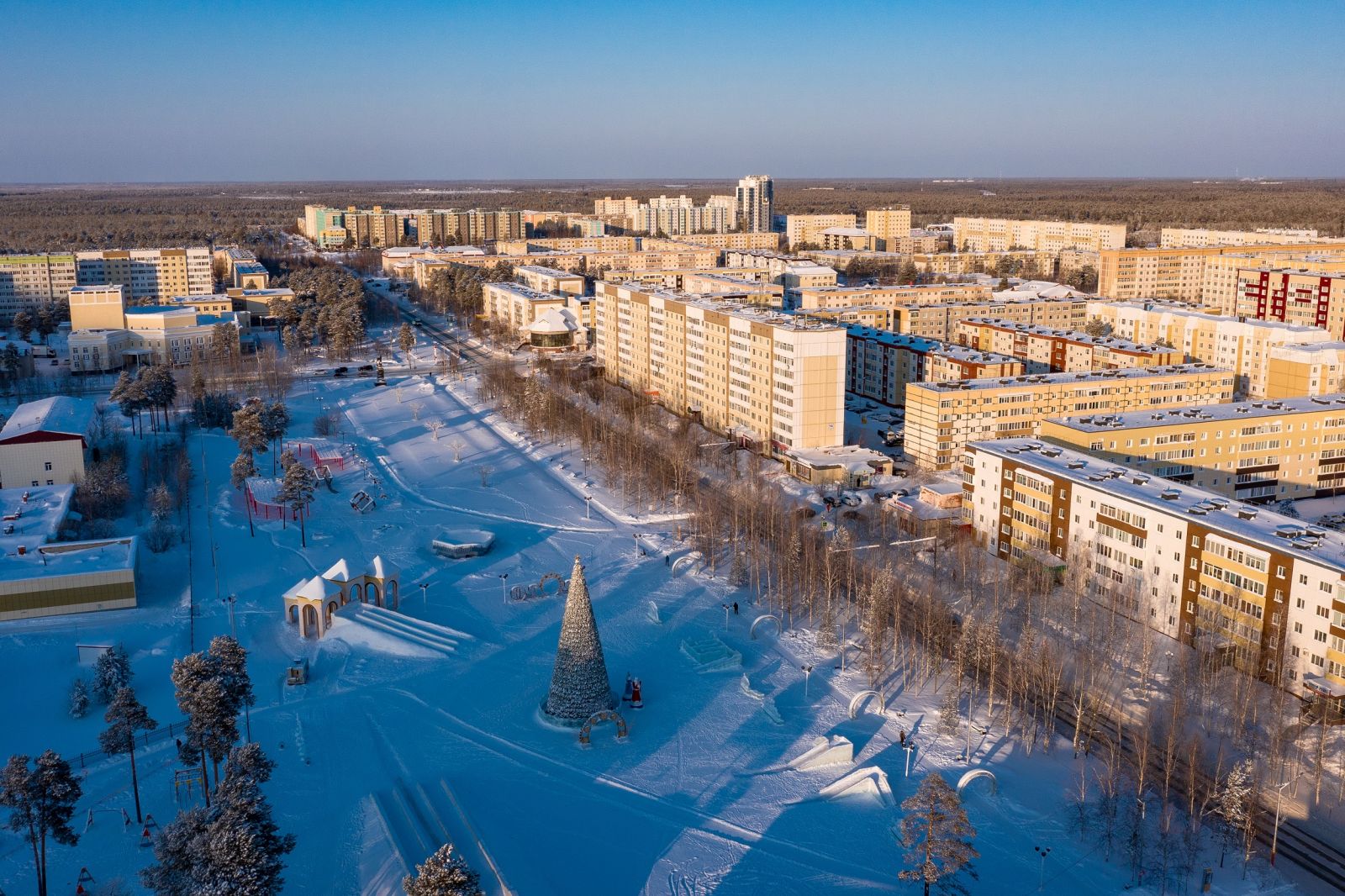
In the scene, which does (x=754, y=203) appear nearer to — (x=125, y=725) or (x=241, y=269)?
(x=241, y=269)

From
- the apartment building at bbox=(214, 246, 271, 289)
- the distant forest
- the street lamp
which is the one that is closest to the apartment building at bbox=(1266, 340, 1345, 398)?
the street lamp

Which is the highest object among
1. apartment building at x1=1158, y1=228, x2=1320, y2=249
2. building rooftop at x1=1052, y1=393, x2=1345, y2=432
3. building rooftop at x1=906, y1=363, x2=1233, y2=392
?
apartment building at x1=1158, y1=228, x2=1320, y2=249

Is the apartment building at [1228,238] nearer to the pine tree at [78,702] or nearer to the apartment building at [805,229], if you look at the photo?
the apartment building at [805,229]

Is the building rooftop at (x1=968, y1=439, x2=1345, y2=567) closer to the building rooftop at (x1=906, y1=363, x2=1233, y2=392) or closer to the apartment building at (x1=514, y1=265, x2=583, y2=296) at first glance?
the building rooftop at (x1=906, y1=363, x2=1233, y2=392)

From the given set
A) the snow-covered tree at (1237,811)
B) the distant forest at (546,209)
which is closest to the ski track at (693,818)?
the snow-covered tree at (1237,811)

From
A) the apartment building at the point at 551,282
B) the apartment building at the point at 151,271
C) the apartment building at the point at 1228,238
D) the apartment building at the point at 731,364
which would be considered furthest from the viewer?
the apartment building at the point at 1228,238
